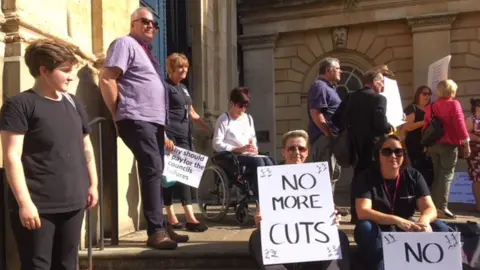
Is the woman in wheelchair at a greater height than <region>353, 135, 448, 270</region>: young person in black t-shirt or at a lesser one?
greater

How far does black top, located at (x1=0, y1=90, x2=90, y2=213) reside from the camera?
10.3 feet

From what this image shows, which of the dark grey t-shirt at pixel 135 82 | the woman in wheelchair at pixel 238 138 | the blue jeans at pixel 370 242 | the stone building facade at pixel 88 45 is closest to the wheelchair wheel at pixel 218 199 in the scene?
the woman in wheelchair at pixel 238 138

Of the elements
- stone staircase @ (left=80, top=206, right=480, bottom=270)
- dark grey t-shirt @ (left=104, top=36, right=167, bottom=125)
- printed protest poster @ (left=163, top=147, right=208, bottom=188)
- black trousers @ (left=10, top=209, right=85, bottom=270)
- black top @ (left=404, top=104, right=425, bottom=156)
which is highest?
dark grey t-shirt @ (left=104, top=36, right=167, bottom=125)

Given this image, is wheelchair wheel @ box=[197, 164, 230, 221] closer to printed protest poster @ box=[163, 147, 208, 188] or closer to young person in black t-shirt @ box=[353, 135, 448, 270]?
printed protest poster @ box=[163, 147, 208, 188]

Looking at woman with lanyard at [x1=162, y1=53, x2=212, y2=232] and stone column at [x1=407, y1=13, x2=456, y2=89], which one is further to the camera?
stone column at [x1=407, y1=13, x2=456, y2=89]

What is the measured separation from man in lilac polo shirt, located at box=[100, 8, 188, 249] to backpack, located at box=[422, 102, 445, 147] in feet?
11.5

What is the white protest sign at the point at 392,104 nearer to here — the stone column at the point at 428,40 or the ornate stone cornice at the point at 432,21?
the stone column at the point at 428,40

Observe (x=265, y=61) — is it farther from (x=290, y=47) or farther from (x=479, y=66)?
(x=479, y=66)

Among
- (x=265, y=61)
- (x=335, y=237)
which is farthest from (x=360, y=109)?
(x=265, y=61)

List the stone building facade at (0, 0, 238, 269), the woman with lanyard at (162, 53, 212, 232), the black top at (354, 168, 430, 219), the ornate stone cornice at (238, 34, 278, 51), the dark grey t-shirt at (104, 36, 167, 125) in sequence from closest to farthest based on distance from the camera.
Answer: the black top at (354, 168, 430, 219) → the stone building facade at (0, 0, 238, 269) → the dark grey t-shirt at (104, 36, 167, 125) → the woman with lanyard at (162, 53, 212, 232) → the ornate stone cornice at (238, 34, 278, 51)

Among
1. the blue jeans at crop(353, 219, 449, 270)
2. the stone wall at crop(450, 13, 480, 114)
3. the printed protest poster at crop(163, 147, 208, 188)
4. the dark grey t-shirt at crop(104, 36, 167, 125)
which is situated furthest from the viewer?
the stone wall at crop(450, 13, 480, 114)

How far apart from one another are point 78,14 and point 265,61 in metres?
11.6

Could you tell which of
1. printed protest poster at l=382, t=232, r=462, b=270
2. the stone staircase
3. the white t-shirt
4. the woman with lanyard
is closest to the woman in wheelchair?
the white t-shirt

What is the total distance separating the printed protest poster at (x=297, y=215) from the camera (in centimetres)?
395
